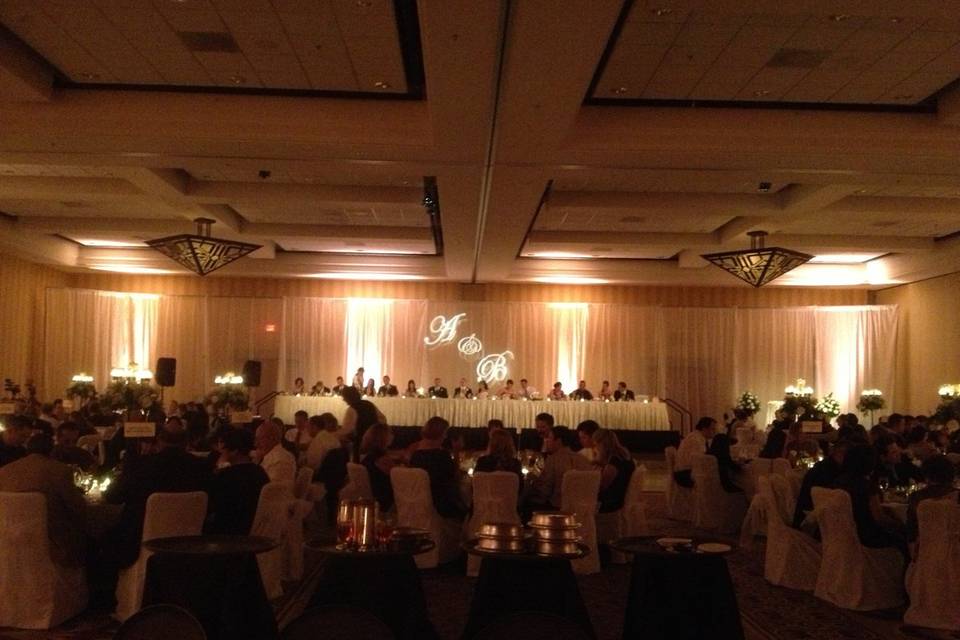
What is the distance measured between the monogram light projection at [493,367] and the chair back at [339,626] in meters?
18.3

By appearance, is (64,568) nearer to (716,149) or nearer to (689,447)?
(716,149)

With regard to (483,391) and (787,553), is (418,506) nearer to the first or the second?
(787,553)

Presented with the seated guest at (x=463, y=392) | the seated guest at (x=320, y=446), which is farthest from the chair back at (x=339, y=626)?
the seated guest at (x=463, y=392)

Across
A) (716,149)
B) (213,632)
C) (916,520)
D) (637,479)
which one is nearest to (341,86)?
(716,149)

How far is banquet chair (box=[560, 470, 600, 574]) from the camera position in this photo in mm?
7906

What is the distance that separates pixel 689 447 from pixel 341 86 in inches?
236

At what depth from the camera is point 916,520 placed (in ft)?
21.2

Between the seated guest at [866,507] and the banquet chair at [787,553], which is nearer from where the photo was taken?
the seated guest at [866,507]

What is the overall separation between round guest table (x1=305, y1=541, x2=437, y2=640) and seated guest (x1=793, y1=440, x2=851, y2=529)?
152 inches

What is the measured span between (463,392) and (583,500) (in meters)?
12.4

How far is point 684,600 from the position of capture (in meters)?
4.69

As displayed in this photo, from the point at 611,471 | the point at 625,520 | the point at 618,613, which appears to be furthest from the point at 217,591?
the point at 625,520

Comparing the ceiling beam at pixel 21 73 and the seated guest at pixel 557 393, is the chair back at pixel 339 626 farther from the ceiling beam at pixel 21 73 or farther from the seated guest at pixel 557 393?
the seated guest at pixel 557 393

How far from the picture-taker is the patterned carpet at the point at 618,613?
20.4 feet
